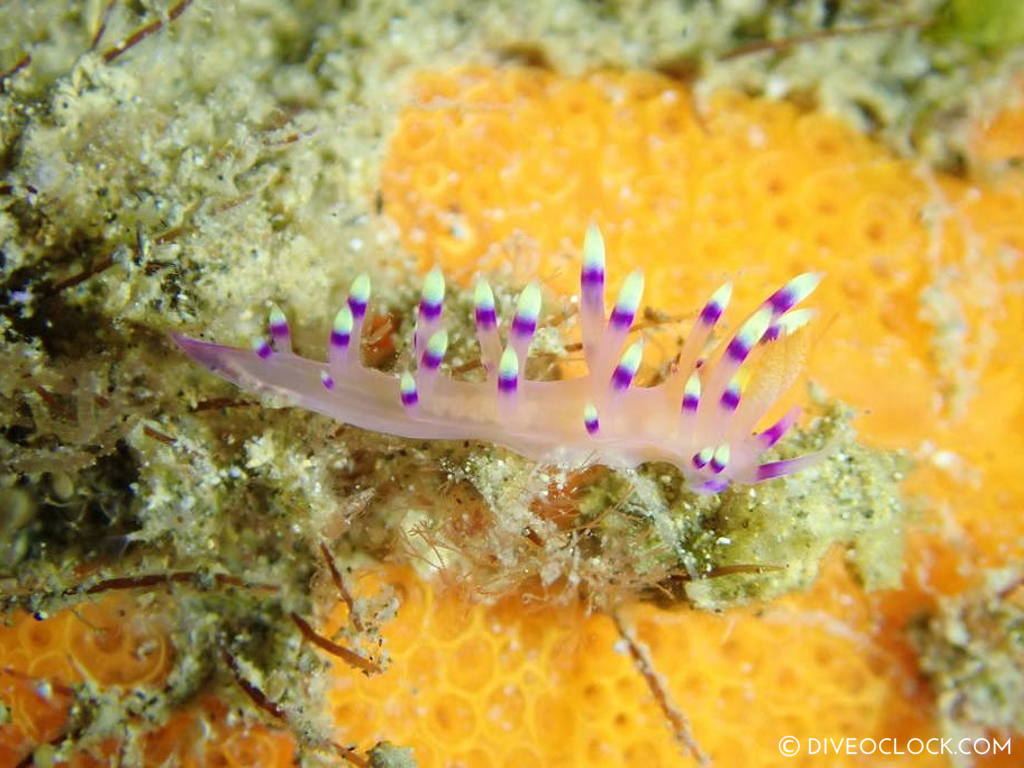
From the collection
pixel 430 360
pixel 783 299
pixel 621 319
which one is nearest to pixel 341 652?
pixel 430 360

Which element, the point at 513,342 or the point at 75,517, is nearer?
the point at 513,342

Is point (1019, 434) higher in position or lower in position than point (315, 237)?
lower

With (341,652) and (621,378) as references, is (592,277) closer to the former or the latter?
(621,378)

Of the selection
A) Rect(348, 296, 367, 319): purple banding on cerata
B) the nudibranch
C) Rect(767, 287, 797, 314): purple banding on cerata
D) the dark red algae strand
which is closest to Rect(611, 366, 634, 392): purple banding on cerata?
the nudibranch

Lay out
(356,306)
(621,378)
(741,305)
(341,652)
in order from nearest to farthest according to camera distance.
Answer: (621,378) < (356,306) < (341,652) < (741,305)

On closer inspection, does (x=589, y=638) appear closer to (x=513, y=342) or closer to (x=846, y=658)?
(x=846, y=658)

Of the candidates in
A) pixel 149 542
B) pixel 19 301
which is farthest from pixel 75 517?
pixel 19 301
